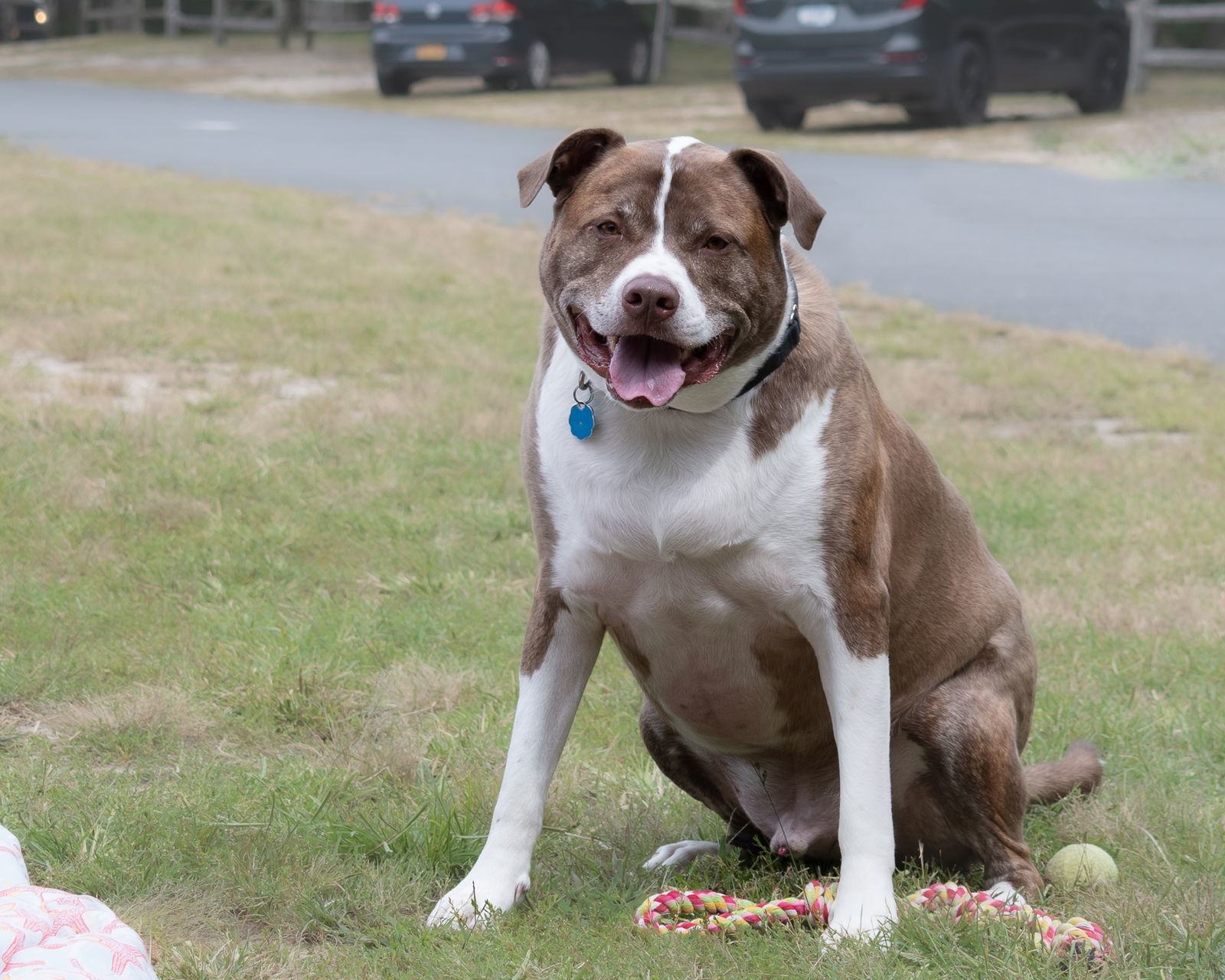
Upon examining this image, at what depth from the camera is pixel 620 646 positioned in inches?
123

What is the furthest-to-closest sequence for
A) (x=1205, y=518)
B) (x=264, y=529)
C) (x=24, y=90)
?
(x=24, y=90) → (x=1205, y=518) → (x=264, y=529)

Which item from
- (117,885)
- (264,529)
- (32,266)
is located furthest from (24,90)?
(117,885)

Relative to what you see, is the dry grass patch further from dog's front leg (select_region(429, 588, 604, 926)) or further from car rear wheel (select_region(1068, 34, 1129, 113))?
car rear wheel (select_region(1068, 34, 1129, 113))

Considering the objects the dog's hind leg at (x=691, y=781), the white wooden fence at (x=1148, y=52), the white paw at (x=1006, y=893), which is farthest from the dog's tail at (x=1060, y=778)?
the white wooden fence at (x=1148, y=52)

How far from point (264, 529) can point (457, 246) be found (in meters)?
5.39

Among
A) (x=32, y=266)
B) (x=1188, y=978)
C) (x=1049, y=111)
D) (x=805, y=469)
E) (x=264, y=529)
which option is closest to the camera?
(x=1188, y=978)

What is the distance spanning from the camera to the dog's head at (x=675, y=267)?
2.70 metres

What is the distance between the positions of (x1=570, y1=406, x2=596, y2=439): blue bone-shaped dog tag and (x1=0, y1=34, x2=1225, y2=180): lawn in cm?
1179

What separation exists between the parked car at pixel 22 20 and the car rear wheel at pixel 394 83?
1902 centimetres

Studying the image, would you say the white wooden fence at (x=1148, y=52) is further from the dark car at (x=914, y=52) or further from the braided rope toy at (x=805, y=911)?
the braided rope toy at (x=805, y=911)

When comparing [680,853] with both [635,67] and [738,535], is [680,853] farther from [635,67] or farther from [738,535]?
[635,67]

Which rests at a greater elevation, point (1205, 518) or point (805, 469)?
point (805, 469)

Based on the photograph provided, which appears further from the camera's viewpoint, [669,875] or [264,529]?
[264,529]

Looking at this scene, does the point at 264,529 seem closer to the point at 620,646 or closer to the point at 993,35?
the point at 620,646
